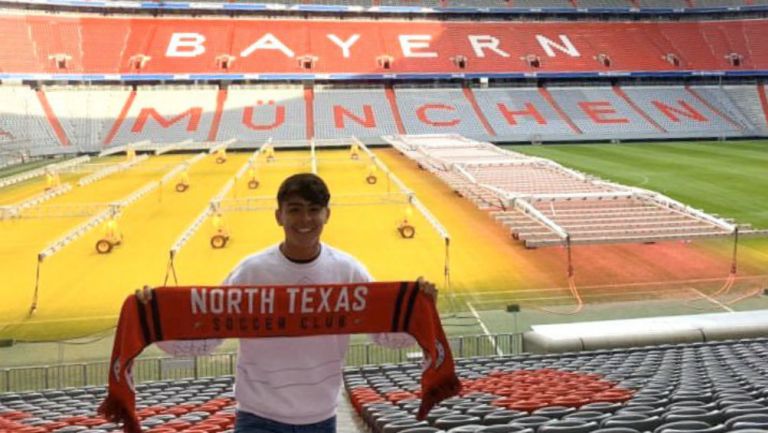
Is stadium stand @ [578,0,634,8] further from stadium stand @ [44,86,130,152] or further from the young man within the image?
the young man

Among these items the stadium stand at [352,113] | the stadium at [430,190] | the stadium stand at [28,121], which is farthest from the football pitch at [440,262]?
the stadium stand at [352,113]

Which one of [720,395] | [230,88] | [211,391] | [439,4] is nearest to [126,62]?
[230,88]

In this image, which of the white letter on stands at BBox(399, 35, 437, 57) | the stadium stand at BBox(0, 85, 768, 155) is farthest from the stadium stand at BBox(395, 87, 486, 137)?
the white letter on stands at BBox(399, 35, 437, 57)

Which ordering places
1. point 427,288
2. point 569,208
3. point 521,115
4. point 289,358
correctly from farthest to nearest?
point 521,115, point 569,208, point 427,288, point 289,358

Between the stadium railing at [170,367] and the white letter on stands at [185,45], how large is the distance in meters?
50.5

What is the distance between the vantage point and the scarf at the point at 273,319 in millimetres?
3836

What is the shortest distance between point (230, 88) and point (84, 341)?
155 feet

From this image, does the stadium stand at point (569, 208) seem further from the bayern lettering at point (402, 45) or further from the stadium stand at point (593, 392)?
the bayern lettering at point (402, 45)

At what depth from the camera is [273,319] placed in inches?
151

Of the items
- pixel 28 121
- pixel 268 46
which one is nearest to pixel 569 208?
pixel 28 121

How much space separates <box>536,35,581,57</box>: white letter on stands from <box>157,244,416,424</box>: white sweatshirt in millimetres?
63297

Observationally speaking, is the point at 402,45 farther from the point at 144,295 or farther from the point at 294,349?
the point at 294,349

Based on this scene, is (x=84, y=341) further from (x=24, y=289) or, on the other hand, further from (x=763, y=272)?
(x=763, y=272)

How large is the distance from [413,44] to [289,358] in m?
62.5
